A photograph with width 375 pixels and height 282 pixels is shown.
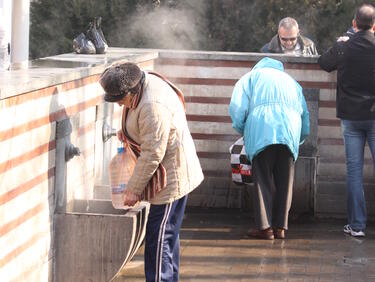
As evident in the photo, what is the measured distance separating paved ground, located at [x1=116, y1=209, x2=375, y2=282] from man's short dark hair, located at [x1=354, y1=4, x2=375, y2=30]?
6.63ft

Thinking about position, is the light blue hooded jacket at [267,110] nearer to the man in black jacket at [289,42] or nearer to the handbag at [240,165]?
the handbag at [240,165]

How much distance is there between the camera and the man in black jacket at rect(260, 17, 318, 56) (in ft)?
31.8

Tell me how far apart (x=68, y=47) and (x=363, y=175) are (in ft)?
24.1

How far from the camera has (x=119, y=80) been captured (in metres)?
5.88

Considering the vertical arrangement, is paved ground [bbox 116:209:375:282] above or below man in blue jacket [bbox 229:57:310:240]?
below

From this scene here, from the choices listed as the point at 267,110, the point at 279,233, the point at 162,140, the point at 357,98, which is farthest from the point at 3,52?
the point at 357,98

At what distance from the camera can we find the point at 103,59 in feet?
26.8

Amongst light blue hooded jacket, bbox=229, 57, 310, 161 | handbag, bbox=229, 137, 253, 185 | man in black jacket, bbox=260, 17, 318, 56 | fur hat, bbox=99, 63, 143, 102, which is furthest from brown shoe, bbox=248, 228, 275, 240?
fur hat, bbox=99, 63, 143, 102

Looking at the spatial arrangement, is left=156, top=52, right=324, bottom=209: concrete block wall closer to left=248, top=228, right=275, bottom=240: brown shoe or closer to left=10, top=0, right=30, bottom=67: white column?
left=248, top=228, right=275, bottom=240: brown shoe

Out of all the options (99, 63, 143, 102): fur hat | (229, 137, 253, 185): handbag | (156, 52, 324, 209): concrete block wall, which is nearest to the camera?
(99, 63, 143, 102): fur hat

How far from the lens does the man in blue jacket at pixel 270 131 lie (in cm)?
839

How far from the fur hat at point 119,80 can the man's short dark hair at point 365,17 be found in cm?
334

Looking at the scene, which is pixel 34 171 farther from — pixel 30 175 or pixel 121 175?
pixel 121 175

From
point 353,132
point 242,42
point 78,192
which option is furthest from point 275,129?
point 242,42
